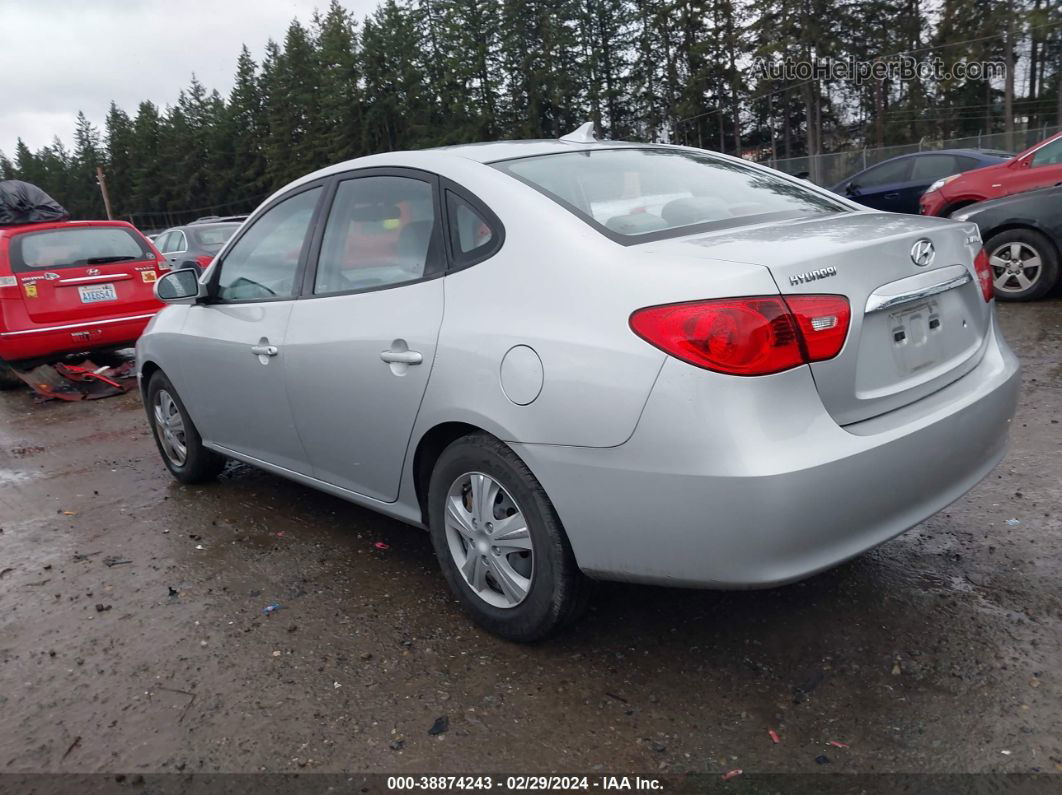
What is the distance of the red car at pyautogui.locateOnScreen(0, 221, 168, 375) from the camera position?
823cm

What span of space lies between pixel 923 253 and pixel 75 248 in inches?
324

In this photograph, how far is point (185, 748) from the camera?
8.52 ft

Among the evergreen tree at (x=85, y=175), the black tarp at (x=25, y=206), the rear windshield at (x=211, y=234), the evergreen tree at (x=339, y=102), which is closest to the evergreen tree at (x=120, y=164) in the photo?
the evergreen tree at (x=85, y=175)

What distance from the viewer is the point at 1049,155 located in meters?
10.1

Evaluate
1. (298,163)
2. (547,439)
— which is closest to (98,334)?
(547,439)

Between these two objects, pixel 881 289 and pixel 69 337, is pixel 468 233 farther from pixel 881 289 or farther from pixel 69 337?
pixel 69 337

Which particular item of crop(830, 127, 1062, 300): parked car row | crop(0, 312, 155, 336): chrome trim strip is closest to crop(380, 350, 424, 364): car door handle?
crop(0, 312, 155, 336): chrome trim strip

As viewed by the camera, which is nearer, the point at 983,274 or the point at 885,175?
the point at 983,274

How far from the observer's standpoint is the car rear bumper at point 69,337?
8.24 meters

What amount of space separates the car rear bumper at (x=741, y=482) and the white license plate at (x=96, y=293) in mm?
7251

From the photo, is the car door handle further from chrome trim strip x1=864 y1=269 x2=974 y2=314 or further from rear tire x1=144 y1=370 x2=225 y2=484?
rear tire x1=144 y1=370 x2=225 y2=484

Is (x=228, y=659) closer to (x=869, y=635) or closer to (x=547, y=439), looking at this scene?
(x=547, y=439)

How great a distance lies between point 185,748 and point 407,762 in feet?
2.19

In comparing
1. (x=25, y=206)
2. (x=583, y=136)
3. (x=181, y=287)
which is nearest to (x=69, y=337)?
(x=25, y=206)
